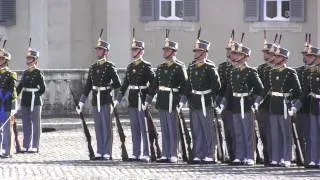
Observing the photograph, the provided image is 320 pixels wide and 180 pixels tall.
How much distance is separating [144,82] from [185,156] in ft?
4.53

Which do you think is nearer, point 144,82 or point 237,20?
point 144,82

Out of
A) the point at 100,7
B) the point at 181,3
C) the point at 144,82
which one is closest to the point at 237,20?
the point at 181,3

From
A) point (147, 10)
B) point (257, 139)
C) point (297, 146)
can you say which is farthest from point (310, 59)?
Result: point (147, 10)

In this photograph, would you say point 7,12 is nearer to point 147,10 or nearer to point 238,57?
point 147,10

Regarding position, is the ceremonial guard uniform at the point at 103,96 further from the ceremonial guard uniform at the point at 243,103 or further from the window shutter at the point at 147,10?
the window shutter at the point at 147,10

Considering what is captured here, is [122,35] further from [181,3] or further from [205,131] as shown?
[205,131]

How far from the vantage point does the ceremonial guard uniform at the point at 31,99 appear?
1967 centimetres

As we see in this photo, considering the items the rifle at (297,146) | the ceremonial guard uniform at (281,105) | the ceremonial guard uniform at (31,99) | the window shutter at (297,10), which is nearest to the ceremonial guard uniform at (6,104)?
the ceremonial guard uniform at (31,99)

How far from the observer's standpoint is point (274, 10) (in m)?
27.4

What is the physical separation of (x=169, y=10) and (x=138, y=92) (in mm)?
10119

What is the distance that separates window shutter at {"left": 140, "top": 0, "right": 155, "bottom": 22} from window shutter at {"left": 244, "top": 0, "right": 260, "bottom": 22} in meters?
2.34

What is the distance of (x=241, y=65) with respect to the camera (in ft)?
57.2

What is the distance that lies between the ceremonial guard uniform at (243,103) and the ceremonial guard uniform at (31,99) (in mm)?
4026

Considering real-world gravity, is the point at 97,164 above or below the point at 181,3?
below
